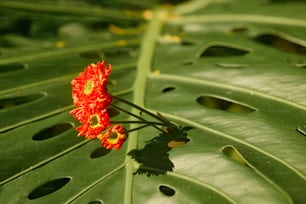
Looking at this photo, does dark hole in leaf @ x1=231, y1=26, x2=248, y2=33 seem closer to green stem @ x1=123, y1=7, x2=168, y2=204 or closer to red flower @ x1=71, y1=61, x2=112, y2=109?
green stem @ x1=123, y1=7, x2=168, y2=204

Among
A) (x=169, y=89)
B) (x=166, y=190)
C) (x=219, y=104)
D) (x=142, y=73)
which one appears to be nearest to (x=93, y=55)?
(x=142, y=73)

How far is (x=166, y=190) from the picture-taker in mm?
832

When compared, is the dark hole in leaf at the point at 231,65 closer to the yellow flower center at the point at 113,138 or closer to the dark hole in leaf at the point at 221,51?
the dark hole in leaf at the point at 221,51

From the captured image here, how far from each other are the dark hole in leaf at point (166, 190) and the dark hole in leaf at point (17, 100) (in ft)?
1.37

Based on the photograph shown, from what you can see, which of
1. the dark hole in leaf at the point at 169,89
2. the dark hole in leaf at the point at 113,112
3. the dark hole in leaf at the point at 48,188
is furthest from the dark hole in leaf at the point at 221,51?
the dark hole in leaf at the point at 48,188

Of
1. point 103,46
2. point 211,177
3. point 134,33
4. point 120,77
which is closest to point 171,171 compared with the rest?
point 211,177

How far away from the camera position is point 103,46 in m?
1.44

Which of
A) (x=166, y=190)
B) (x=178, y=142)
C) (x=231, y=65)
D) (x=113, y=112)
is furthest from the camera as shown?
(x=231, y=65)

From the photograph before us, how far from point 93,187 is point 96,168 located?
0.16 feet

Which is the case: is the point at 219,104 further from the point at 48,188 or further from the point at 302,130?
the point at 48,188

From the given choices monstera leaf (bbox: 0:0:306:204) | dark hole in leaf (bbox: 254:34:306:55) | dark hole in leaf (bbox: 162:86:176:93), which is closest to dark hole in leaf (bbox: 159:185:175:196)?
monstera leaf (bbox: 0:0:306:204)

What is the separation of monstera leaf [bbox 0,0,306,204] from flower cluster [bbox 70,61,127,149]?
1.2 inches

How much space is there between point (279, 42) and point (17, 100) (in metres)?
0.70

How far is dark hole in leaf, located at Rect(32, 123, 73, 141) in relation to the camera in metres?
1.02
